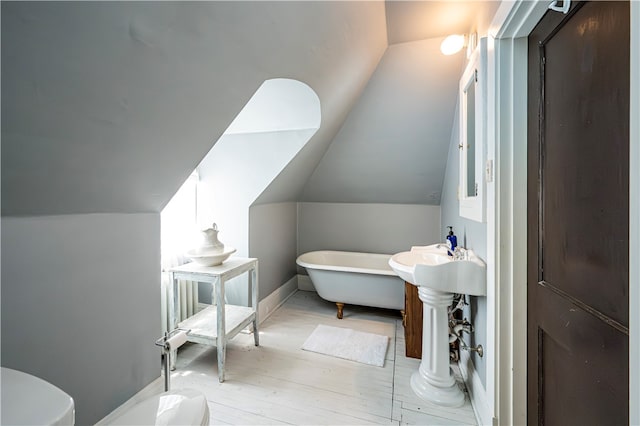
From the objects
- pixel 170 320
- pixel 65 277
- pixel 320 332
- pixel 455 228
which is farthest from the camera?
pixel 320 332

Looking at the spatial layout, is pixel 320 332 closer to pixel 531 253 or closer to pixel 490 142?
pixel 531 253

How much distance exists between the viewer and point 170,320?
2.05 meters

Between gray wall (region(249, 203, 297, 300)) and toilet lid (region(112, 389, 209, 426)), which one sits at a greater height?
gray wall (region(249, 203, 297, 300))

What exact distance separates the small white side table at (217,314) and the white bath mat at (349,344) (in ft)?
1.73

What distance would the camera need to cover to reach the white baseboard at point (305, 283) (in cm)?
357

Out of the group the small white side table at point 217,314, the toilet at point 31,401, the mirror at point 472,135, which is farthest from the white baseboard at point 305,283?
the toilet at point 31,401

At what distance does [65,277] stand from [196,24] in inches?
47.1

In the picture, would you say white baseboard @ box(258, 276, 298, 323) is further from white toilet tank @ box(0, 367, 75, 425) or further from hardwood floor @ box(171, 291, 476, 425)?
white toilet tank @ box(0, 367, 75, 425)

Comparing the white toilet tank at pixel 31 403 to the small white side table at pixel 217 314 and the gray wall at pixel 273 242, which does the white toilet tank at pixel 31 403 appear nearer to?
the small white side table at pixel 217 314

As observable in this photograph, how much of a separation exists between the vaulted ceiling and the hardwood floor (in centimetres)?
126

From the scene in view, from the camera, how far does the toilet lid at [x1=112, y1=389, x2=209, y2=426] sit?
995 mm

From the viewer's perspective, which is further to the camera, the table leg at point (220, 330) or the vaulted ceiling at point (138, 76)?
the table leg at point (220, 330)

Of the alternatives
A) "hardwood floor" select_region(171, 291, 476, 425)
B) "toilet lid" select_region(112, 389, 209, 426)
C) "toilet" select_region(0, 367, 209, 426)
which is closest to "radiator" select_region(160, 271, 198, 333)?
"hardwood floor" select_region(171, 291, 476, 425)

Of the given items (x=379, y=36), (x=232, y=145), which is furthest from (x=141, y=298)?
(x=379, y=36)
